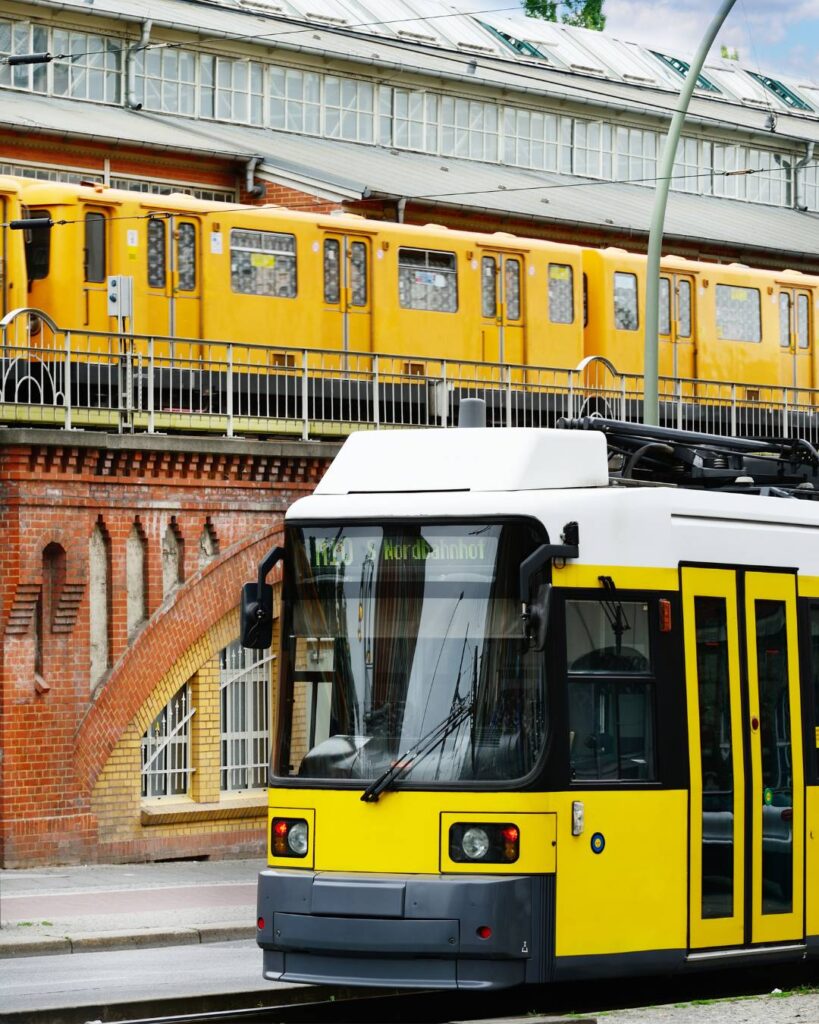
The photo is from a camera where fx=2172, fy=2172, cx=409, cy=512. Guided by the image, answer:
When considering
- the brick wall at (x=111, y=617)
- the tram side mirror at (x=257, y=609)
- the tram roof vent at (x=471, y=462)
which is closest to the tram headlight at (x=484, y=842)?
the tram side mirror at (x=257, y=609)

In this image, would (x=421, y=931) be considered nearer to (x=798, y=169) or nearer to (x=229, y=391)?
(x=229, y=391)

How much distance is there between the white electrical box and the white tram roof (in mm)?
12134

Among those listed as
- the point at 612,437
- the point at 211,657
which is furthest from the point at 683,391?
the point at 612,437

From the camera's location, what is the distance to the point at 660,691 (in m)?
11.9

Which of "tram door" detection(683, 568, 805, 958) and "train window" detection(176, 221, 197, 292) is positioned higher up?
"train window" detection(176, 221, 197, 292)

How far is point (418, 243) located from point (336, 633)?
742 inches

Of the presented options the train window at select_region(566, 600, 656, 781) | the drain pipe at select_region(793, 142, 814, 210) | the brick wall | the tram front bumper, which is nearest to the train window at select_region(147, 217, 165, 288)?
the brick wall

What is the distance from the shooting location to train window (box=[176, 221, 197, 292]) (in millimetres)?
27250

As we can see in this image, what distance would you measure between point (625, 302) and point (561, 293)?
63.2 inches

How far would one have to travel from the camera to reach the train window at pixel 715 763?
1207 cm

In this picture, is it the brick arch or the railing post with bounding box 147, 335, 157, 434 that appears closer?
the brick arch

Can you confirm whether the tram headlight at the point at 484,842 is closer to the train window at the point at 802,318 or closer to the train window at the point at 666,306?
the train window at the point at 666,306

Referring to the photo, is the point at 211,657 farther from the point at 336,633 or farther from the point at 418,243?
the point at 336,633

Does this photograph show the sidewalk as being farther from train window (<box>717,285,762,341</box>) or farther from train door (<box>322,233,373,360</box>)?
train window (<box>717,285,762,341</box>)
